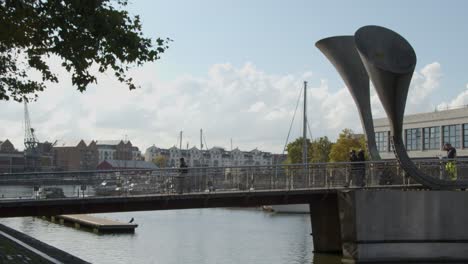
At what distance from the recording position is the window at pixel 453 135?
7462 cm

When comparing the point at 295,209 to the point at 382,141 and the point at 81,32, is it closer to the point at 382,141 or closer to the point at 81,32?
the point at 382,141

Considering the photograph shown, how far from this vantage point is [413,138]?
8306cm

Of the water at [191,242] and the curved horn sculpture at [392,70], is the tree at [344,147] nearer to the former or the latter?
the water at [191,242]

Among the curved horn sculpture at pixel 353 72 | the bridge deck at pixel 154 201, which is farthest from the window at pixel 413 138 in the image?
the bridge deck at pixel 154 201

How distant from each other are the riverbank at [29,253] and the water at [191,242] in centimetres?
1052

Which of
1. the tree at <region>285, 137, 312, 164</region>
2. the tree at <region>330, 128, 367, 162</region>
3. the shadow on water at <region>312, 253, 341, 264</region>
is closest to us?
the shadow on water at <region>312, 253, 341, 264</region>

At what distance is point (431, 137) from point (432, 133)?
1.61 feet

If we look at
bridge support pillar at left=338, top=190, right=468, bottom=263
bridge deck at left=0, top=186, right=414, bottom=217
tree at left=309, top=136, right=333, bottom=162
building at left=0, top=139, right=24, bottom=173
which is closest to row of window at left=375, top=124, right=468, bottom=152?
tree at left=309, top=136, right=333, bottom=162

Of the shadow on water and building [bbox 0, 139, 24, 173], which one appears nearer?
the shadow on water

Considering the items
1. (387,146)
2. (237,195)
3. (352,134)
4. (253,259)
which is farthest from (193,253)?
(352,134)

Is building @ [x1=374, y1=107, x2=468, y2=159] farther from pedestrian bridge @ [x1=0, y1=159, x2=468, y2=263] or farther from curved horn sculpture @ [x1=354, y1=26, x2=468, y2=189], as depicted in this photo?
pedestrian bridge @ [x1=0, y1=159, x2=468, y2=263]

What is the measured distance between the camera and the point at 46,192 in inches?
1093

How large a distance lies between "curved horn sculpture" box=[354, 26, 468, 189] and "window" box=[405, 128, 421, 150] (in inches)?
2164

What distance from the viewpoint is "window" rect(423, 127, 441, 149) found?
78438 millimetres
